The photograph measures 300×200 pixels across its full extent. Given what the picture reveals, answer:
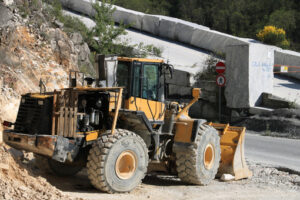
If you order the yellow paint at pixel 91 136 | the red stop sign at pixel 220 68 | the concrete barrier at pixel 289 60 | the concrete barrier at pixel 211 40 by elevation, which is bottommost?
the yellow paint at pixel 91 136

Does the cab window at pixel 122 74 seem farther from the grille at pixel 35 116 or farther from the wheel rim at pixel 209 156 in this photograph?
the wheel rim at pixel 209 156

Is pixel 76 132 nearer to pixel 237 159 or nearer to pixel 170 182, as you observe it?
pixel 170 182

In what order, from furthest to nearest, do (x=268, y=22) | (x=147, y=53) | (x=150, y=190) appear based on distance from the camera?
(x=268, y=22), (x=147, y=53), (x=150, y=190)

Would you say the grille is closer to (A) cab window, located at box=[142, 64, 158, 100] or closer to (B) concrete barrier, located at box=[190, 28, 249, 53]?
(A) cab window, located at box=[142, 64, 158, 100]

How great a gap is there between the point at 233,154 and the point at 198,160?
1.23 metres

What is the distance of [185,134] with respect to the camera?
9.04 m

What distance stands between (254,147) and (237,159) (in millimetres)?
5087

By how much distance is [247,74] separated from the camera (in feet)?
64.7

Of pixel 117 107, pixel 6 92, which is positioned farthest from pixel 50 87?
pixel 117 107

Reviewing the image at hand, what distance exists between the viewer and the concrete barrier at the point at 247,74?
19688mm

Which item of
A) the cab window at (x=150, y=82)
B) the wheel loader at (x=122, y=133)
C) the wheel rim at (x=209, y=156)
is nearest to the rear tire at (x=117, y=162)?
the wheel loader at (x=122, y=133)

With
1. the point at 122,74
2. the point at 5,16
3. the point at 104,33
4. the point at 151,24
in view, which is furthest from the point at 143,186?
the point at 151,24

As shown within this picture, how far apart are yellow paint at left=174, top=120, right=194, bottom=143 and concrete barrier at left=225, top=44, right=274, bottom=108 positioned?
435 inches

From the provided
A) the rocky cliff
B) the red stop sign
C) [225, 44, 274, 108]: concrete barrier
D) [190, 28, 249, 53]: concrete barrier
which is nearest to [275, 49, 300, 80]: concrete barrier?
[225, 44, 274, 108]: concrete barrier
